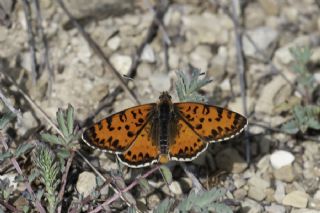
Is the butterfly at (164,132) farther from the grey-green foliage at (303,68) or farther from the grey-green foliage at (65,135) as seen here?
the grey-green foliage at (303,68)

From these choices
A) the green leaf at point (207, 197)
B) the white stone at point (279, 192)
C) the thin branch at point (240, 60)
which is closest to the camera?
the green leaf at point (207, 197)

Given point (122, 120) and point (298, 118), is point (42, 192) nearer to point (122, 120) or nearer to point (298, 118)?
point (122, 120)

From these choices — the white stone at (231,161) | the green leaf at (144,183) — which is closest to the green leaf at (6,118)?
the green leaf at (144,183)

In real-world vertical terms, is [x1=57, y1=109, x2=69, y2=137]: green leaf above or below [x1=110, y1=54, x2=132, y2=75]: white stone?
above

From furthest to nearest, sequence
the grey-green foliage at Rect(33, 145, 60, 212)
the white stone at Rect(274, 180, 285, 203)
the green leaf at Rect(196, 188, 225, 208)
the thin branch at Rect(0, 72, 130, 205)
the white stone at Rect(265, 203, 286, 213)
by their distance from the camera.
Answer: the white stone at Rect(274, 180, 285, 203) < the white stone at Rect(265, 203, 286, 213) < the thin branch at Rect(0, 72, 130, 205) < the grey-green foliage at Rect(33, 145, 60, 212) < the green leaf at Rect(196, 188, 225, 208)

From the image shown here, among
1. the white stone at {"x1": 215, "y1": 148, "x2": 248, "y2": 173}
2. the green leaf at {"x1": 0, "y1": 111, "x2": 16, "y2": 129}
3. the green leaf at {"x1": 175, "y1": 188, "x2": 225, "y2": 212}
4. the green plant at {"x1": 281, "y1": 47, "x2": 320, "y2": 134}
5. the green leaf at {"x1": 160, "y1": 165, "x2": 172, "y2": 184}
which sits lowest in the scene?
the white stone at {"x1": 215, "y1": 148, "x2": 248, "y2": 173}

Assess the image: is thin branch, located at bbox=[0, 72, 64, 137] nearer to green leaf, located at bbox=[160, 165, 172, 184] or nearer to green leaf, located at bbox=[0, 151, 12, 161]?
green leaf, located at bbox=[0, 151, 12, 161]

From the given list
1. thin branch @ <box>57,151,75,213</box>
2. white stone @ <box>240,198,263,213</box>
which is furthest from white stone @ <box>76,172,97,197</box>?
white stone @ <box>240,198,263,213</box>
